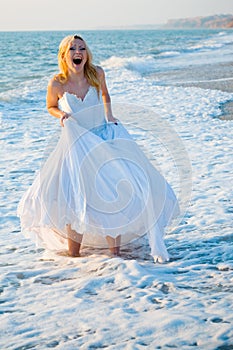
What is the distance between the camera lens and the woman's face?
176 inches

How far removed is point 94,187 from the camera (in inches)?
171

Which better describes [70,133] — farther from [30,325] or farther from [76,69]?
[30,325]

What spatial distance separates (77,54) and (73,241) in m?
1.50

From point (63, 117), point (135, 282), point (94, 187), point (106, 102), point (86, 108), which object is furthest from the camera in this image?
point (106, 102)

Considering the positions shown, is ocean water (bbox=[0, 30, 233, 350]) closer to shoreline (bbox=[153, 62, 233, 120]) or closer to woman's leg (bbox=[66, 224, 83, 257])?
woman's leg (bbox=[66, 224, 83, 257])

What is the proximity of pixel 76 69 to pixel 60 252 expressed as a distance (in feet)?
5.06

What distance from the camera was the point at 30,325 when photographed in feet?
11.6

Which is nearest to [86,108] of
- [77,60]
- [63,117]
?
[63,117]

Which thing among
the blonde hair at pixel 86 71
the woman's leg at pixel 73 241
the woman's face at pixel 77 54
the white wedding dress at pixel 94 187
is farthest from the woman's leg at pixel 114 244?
the woman's face at pixel 77 54

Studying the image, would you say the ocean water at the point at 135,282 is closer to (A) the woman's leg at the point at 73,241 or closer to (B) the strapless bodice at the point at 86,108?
(A) the woman's leg at the point at 73,241

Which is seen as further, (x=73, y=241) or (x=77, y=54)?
(x=73, y=241)

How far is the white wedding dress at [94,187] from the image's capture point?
4344mm

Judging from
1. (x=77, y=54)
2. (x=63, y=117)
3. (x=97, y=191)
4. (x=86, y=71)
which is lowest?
(x=97, y=191)

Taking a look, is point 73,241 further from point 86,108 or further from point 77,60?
point 77,60
